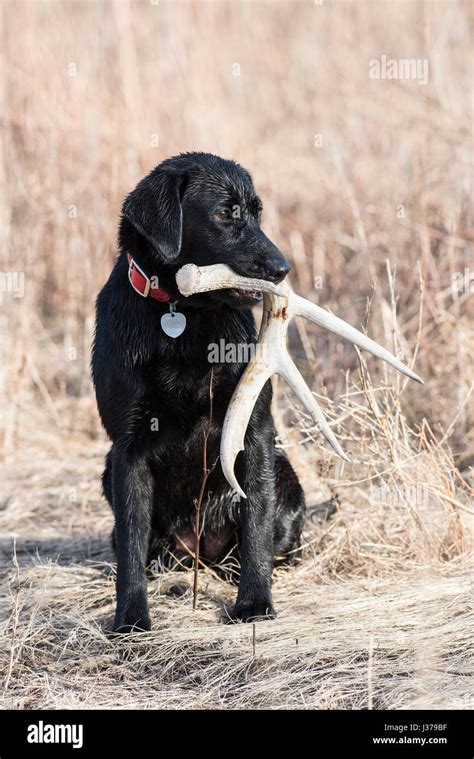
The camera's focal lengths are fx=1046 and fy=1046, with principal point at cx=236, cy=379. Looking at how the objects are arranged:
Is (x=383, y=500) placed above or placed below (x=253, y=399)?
below

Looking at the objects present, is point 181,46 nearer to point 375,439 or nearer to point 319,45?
point 319,45

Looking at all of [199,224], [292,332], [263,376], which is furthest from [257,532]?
[292,332]

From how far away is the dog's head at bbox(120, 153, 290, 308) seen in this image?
3326mm

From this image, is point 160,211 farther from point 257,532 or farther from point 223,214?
point 257,532

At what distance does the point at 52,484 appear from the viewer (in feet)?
17.8

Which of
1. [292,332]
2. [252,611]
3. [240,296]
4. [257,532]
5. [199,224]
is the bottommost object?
[252,611]

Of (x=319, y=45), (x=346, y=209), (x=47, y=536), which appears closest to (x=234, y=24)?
(x=319, y=45)

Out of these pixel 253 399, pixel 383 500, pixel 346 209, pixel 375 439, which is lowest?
pixel 383 500

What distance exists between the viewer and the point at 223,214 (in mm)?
3424

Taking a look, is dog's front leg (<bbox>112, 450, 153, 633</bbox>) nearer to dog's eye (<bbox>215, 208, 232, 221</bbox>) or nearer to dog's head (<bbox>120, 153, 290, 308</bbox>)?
dog's head (<bbox>120, 153, 290, 308</bbox>)

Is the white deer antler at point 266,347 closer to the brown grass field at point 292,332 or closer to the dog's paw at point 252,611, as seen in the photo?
the dog's paw at point 252,611

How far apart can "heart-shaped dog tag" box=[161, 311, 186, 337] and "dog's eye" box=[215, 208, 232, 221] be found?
349 mm

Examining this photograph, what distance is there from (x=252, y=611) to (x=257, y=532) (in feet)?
0.87

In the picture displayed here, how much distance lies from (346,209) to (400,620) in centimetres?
401
